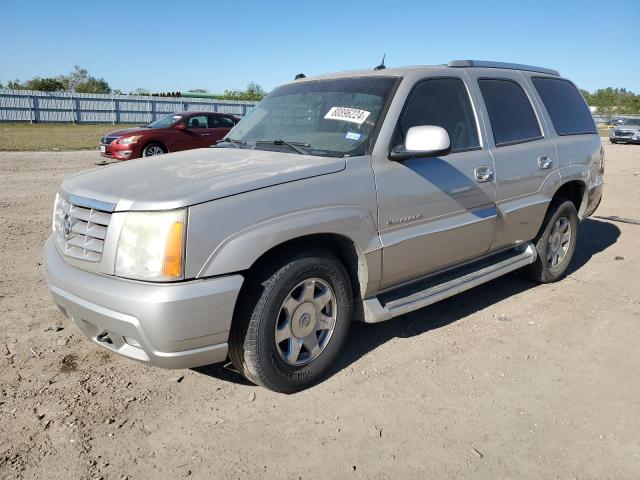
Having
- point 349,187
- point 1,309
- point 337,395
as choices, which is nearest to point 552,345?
point 337,395

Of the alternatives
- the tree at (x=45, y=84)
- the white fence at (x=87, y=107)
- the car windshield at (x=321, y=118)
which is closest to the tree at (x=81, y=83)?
the tree at (x=45, y=84)

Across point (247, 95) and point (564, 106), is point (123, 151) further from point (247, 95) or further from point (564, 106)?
point (247, 95)

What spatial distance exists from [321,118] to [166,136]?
448 inches

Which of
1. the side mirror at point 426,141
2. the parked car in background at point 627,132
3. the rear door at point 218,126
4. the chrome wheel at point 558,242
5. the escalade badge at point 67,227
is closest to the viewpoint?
the escalade badge at point 67,227

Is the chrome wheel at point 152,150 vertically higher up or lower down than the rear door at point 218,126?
lower down

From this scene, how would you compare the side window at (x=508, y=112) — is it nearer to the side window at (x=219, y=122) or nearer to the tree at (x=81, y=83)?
the side window at (x=219, y=122)

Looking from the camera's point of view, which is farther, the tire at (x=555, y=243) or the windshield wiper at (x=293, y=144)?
the tire at (x=555, y=243)

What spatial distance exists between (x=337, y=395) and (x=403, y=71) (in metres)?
2.25

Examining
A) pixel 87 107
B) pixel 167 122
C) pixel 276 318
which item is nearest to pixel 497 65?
pixel 276 318

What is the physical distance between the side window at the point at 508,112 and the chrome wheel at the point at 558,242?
0.97 m

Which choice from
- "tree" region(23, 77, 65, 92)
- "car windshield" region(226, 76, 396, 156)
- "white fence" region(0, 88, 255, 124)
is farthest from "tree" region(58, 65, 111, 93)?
"car windshield" region(226, 76, 396, 156)

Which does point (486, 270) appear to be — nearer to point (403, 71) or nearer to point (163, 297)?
point (403, 71)

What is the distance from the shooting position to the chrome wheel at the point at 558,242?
16.8ft

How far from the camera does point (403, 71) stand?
383cm
